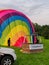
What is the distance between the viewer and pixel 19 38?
28.8m

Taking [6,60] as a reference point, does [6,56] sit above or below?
above

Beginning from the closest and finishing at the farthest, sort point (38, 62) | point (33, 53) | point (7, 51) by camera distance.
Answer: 1. point (7, 51)
2. point (38, 62)
3. point (33, 53)

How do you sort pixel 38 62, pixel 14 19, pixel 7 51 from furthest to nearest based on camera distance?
pixel 14 19
pixel 38 62
pixel 7 51

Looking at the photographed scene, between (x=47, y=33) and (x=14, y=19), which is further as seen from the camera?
(x=47, y=33)

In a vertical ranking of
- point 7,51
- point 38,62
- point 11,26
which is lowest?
point 38,62

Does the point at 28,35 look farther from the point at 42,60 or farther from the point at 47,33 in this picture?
the point at 47,33

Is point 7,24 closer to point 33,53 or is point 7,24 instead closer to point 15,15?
point 15,15

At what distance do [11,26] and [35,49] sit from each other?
589cm

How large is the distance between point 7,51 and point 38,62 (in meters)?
4.17

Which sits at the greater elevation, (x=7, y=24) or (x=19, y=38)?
(x=7, y=24)

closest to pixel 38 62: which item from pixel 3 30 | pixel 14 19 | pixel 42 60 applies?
pixel 42 60

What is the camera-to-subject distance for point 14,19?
2873 cm

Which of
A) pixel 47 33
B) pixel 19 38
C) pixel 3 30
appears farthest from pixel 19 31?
pixel 47 33

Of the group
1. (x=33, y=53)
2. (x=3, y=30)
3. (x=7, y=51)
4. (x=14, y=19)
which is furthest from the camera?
(x=14, y=19)
